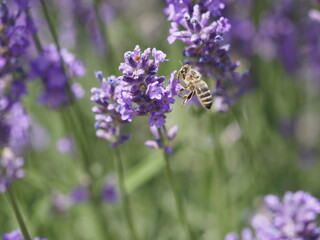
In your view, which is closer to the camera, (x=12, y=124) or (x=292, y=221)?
(x=292, y=221)

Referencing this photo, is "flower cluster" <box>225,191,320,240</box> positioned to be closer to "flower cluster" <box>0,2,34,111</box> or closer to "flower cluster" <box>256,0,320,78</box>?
"flower cluster" <box>0,2,34,111</box>

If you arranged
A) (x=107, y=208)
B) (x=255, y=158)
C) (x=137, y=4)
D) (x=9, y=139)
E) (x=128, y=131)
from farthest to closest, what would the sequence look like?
1. (x=137, y=4)
2. (x=128, y=131)
3. (x=107, y=208)
4. (x=255, y=158)
5. (x=9, y=139)

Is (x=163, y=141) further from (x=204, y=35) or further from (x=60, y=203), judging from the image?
(x=60, y=203)

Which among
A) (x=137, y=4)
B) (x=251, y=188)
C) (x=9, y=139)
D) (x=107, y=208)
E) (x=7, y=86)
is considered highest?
(x=137, y=4)

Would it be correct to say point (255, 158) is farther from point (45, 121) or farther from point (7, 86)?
point (45, 121)

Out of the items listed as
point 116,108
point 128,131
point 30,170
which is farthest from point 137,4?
point 116,108

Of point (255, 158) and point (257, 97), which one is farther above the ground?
point (257, 97)

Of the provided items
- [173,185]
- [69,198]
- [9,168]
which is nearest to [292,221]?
[173,185]

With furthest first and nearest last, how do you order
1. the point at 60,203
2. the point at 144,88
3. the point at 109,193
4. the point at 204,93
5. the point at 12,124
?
the point at 60,203
the point at 109,193
the point at 12,124
the point at 204,93
the point at 144,88

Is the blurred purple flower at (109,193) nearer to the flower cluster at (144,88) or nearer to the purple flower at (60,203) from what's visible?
the purple flower at (60,203)
